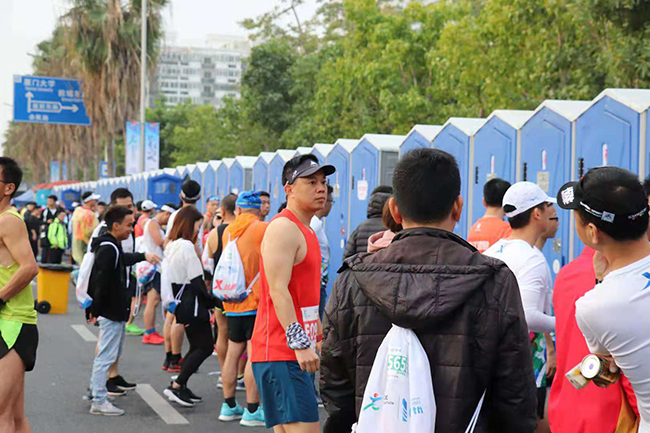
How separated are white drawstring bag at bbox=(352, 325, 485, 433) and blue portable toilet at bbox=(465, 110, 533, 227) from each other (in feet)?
20.9

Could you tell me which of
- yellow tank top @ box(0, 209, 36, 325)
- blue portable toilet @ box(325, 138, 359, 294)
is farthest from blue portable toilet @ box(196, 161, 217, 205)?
yellow tank top @ box(0, 209, 36, 325)

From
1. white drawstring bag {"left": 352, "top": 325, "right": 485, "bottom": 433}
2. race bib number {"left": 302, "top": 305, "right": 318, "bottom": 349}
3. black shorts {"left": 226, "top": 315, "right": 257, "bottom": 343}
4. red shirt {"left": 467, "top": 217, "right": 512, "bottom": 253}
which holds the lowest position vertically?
black shorts {"left": 226, "top": 315, "right": 257, "bottom": 343}

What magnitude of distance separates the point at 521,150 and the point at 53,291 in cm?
911

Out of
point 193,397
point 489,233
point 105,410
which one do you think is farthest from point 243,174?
point 489,233

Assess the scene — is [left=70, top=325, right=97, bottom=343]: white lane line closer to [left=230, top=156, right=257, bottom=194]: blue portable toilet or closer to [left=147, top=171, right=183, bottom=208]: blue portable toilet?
[left=230, top=156, right=257, bottom=194]: blue portable toilet

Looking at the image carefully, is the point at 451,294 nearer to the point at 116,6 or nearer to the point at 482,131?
the point at 482,131

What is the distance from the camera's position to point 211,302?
7.92m

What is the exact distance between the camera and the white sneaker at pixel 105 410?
24.3 feet

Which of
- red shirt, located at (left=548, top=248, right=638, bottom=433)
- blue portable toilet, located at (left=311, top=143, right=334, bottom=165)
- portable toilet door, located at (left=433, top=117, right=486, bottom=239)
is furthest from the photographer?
blue portable toilet, located at (left=311, top=143, right=334, bottom=165)

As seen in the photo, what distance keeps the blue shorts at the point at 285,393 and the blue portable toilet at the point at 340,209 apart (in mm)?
8223

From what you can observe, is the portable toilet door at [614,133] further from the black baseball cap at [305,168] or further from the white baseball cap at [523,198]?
the black baseball cap at [305,168]

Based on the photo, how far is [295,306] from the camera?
4305 millimetres

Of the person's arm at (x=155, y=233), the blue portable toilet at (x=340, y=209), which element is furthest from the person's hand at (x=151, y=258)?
the blue portable toilet at (x=340, y=209)

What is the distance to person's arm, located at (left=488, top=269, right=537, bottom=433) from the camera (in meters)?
2.47
